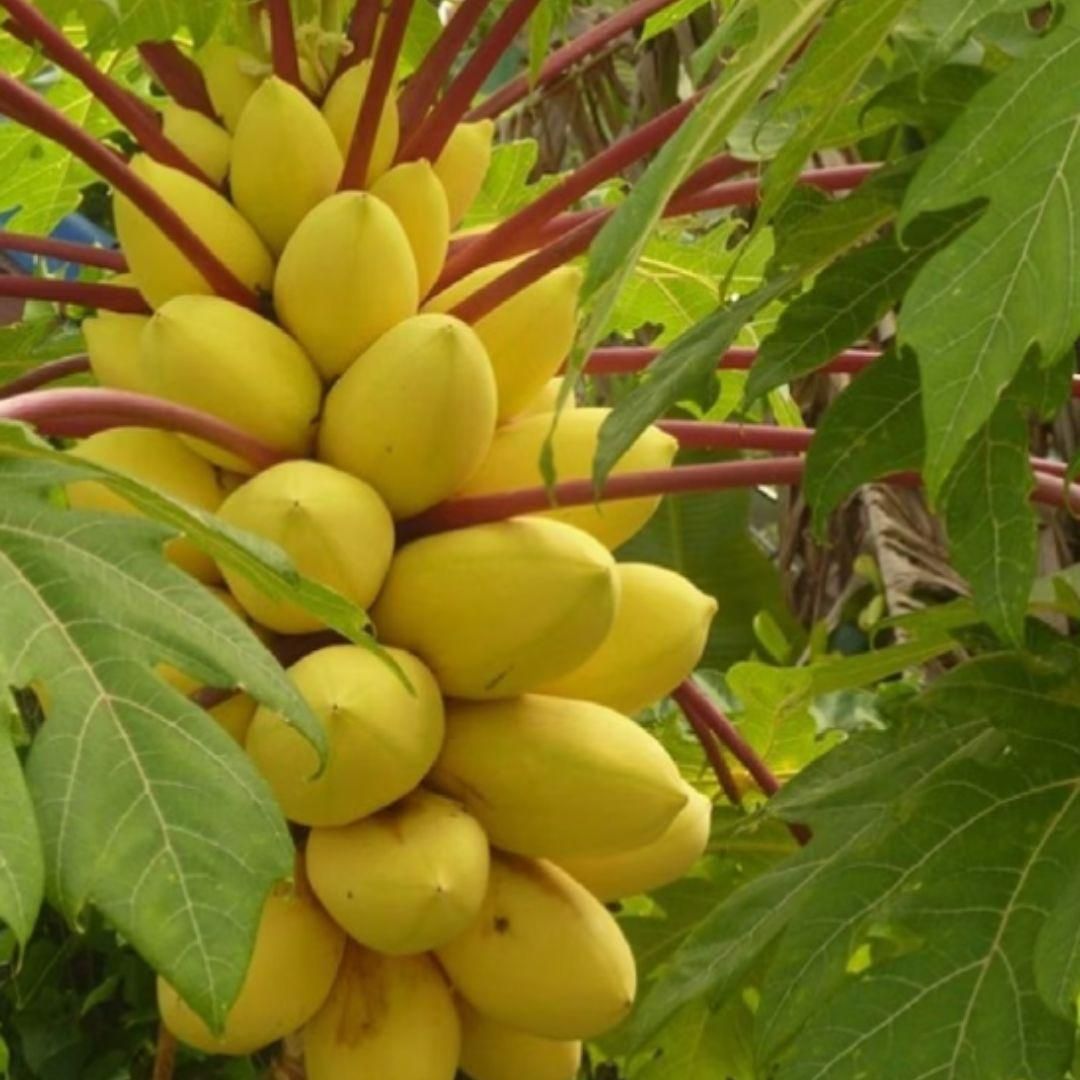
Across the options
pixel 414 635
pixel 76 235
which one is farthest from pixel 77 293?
pixel 76 235

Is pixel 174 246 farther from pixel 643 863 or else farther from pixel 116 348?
pixel 643 863

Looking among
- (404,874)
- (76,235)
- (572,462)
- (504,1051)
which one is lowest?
(76,235)

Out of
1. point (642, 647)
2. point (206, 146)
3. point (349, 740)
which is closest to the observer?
point (349, 740)

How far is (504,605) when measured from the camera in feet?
3.05

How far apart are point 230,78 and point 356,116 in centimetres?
7

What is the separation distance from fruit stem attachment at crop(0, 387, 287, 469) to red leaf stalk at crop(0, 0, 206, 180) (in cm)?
14

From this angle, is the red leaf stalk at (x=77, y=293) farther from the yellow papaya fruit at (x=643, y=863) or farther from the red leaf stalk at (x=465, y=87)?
the yellow papaya fruit at (x=643, y=863)

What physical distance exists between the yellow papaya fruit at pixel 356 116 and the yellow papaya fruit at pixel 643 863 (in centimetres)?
33

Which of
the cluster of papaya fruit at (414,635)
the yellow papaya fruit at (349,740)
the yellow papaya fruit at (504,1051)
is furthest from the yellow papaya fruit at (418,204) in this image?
the yellow papaya fruit at (504,1051)

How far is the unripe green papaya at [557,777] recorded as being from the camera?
3.09 ft

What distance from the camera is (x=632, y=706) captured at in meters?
1.01

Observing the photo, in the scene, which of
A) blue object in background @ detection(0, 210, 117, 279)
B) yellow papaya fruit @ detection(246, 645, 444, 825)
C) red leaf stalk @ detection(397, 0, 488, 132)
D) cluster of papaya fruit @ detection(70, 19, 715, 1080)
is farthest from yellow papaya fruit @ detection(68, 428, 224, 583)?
blue object in background @ detection(0, 210, 117, 279)

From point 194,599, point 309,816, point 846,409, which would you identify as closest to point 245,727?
point 309,816

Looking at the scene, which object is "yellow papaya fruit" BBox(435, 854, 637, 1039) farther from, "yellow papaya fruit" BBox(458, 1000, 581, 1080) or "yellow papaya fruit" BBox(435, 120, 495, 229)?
"yellow papaya fruit" BBox(435, 120, 495, 229)
